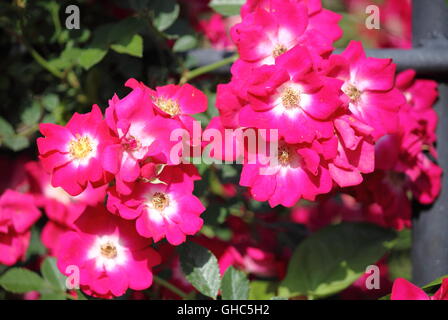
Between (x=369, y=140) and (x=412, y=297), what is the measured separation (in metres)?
0.24

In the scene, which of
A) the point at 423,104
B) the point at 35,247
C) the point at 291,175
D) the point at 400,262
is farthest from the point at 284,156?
the point at 400,262

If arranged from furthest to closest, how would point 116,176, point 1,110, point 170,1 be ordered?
point 1,110
point 170,1
point 116,176

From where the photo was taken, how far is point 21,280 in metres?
1.04

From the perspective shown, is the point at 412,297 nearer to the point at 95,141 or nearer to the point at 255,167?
the point at 255,167

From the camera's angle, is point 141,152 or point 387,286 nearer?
point 141,152

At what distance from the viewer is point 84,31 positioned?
109 cm

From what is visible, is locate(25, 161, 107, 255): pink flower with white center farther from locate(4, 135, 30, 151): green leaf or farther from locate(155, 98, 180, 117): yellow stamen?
locate(155, 98, 180, 117): yellow stamen

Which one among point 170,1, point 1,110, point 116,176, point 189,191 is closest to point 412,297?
point 189,191

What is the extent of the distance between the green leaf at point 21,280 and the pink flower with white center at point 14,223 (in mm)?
26

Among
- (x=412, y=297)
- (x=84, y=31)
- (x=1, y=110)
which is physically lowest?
(x=412, y=297)

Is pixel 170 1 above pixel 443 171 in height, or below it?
above

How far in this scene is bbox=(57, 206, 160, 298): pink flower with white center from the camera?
2.79ft

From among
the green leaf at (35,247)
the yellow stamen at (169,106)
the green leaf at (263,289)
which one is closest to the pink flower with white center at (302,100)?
the yellow stamen at (169,106)

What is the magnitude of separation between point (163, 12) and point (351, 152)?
1.52 feet
